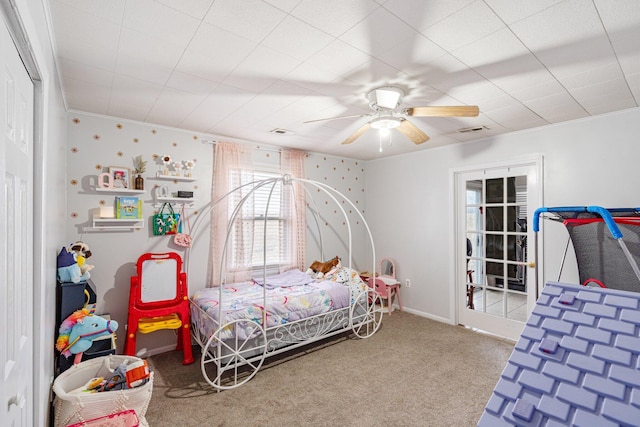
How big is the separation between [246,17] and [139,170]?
91.5 inches

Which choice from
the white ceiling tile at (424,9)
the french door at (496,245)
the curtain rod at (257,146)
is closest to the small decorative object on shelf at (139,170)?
the curtain rod at (257,146)

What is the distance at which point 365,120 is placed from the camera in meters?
3.29

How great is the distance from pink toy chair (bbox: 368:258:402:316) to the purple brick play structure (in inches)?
138

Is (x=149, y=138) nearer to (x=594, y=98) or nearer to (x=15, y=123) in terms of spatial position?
(x=15, y=123)

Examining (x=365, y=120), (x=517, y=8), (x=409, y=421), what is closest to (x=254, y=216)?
(x=365, y=120)

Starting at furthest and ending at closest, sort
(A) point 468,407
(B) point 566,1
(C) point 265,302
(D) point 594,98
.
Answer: (C) point 265,302, (D) point 594,98, (A) point 468,407, (B) point 566,1

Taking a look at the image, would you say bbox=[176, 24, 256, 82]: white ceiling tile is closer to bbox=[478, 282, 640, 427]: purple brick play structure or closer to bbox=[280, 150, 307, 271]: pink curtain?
bbox=[478, 282, 640, 427]: purple brick play structure

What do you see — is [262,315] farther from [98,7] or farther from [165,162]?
[98,7]

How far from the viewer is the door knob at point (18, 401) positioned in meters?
1.05

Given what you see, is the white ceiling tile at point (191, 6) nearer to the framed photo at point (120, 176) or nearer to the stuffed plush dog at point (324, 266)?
the framed photo at point (120, 176)

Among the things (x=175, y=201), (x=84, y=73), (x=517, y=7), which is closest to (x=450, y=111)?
(x=517, y=7)

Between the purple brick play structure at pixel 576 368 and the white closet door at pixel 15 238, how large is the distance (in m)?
1.46

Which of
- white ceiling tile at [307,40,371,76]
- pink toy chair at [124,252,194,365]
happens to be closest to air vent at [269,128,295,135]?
white ceiling tile at [307,40,371,76]

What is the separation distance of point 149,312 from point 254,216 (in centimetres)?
162
